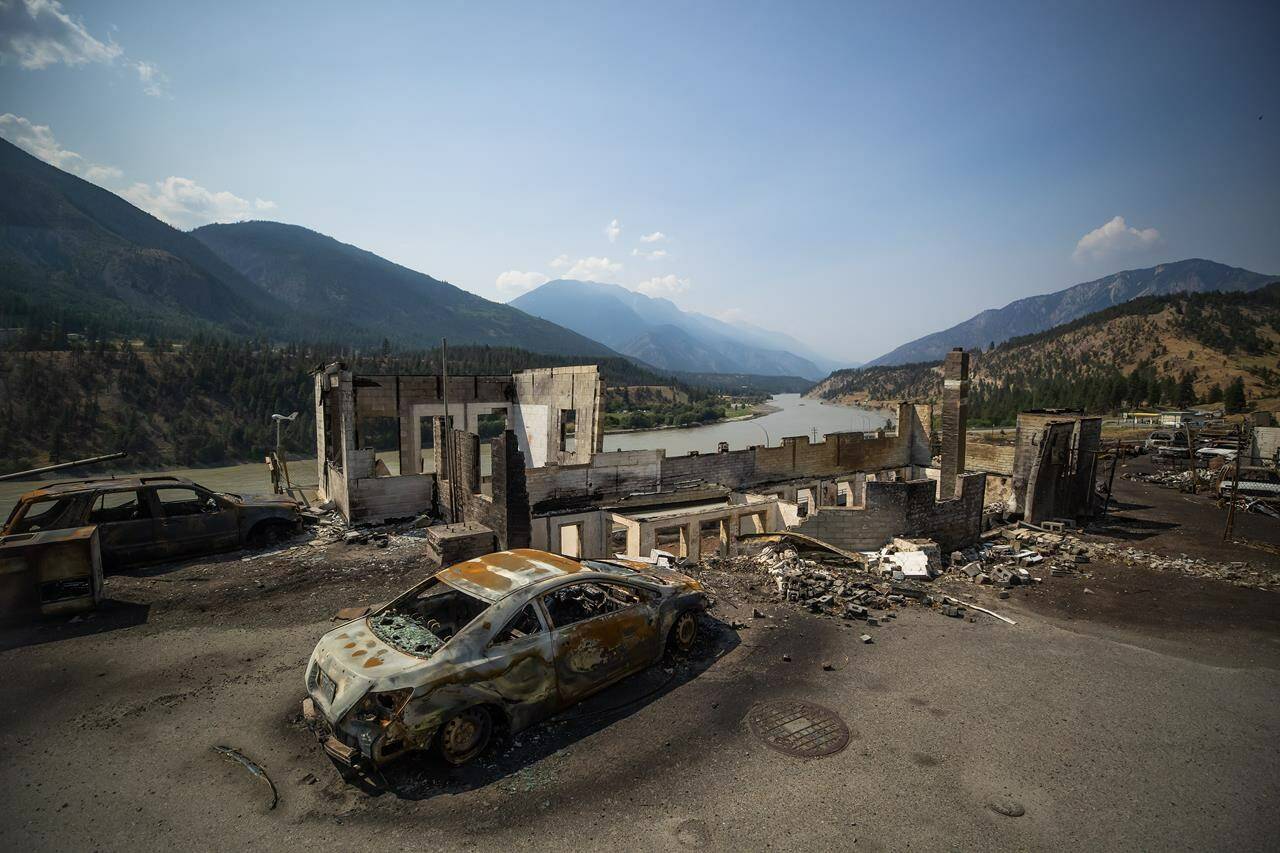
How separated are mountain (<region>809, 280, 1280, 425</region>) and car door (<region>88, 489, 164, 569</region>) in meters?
60.9

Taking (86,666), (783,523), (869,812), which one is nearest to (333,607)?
(86,666)

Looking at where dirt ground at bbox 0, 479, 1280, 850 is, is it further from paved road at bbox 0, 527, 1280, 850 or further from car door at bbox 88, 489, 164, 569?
car door at bbox 88, 489, 164, 569

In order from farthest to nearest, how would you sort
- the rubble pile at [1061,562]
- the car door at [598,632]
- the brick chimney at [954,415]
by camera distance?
the brick chimney at [954,415]
the rubble pile at [1061,562]
the car door at [598,632]

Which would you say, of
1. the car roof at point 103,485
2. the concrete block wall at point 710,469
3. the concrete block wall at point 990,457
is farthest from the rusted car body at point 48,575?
the concrete block wall at point 990,457

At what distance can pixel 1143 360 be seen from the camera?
8344 cm

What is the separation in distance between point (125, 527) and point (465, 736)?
8874mm

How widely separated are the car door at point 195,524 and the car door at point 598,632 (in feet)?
28.0

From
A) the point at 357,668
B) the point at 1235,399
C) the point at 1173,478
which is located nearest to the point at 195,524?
the point at 357,668

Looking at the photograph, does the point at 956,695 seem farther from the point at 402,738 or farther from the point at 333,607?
the point at 333,607

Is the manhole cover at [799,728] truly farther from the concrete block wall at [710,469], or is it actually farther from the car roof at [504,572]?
the concrete block wall at [710,469]

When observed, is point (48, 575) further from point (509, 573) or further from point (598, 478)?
point (598, 478)

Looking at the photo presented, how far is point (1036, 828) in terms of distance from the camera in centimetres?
398

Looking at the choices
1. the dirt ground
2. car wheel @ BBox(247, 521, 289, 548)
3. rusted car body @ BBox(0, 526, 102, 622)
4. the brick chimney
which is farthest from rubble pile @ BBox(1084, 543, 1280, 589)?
rusted car body @ BBox(0, 526, 102, 622)

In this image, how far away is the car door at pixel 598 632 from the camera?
5.08 m
